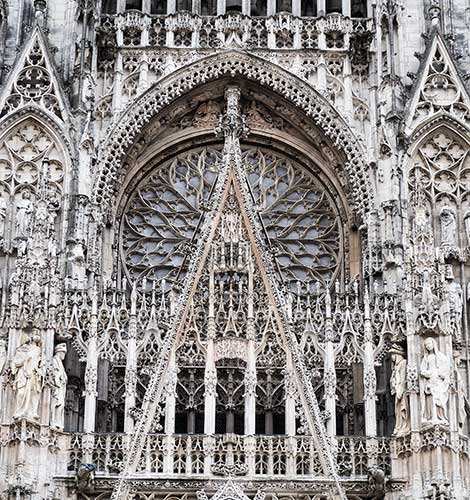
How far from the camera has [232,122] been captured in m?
18.8

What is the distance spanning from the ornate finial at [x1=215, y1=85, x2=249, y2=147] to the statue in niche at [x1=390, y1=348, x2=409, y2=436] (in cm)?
404

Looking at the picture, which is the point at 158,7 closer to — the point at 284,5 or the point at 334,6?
the point at 284,5

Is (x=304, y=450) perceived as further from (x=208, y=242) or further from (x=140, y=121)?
(x=140, y=121)

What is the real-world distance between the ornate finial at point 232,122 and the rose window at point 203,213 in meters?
0.67

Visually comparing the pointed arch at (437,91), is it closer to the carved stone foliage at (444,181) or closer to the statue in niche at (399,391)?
the carved stone foliage at (444,181)

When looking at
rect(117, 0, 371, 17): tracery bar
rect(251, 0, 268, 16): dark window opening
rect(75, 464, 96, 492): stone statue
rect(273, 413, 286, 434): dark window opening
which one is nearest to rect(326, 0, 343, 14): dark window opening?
rect(117, 0, 371, 17): tracery bar

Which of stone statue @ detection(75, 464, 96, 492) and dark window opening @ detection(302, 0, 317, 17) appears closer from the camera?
stone statue @ detection(75, 464, 96, 492)

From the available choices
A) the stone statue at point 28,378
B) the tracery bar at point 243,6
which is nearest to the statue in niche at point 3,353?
the stone statue at point 28,378

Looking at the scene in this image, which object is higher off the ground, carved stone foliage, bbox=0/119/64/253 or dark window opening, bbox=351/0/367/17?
dark window opening, bbox=351/0/367/17

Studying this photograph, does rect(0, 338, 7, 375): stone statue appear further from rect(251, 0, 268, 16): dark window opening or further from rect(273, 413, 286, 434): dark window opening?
rect(251, 0, 268, 16): dark window opening

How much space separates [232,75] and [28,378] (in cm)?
619

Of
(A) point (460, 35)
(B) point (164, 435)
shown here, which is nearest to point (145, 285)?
(B) point (164, 435)

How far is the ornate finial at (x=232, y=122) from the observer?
1869cm

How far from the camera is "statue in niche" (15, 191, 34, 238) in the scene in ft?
60.4
